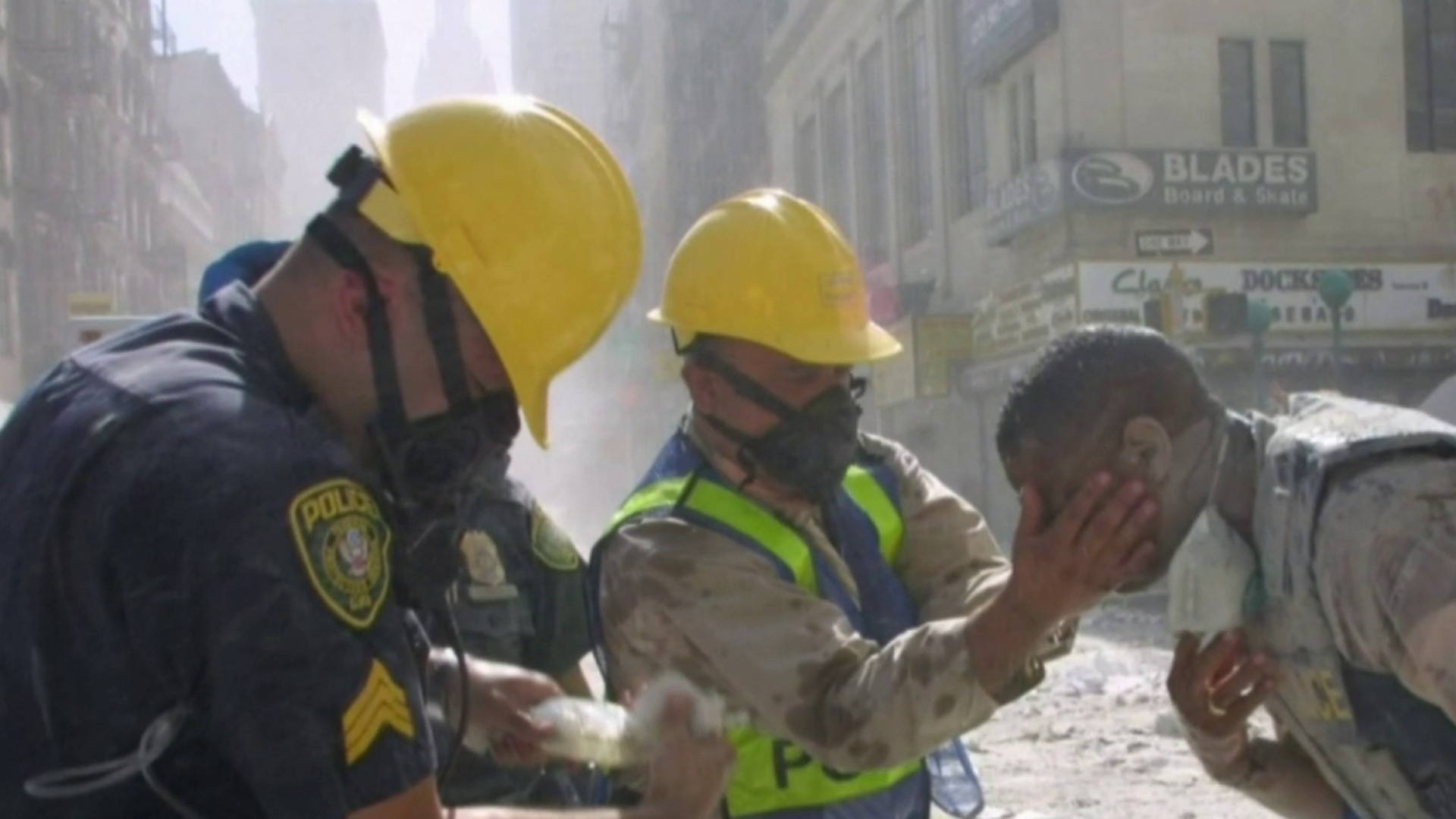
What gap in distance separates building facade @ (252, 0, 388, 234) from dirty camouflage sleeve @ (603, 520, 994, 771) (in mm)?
133448

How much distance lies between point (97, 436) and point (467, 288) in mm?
443

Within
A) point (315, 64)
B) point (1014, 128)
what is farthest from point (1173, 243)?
point (315, 64)

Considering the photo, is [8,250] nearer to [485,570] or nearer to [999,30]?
[999,30]

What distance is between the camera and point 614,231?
205 cm

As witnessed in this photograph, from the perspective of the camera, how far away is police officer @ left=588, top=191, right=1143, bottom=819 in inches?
96.6

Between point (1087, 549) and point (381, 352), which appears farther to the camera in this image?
point (1087, 549)

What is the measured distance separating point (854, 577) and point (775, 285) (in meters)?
0.58

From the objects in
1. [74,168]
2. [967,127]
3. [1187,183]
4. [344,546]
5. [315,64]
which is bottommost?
[344,546]

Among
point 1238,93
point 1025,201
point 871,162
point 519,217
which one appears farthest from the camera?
point 871,162

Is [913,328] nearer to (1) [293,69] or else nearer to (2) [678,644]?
(2) [678,644]

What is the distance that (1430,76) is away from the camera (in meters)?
22.7

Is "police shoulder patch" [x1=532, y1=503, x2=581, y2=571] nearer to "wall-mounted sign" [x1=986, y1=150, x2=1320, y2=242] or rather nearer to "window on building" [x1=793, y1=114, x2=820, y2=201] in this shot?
"wall-mounted sign" [x1=986, y1=150, x2=1320, y2=242]

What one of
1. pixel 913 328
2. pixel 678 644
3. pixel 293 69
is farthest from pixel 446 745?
pixel 293 69

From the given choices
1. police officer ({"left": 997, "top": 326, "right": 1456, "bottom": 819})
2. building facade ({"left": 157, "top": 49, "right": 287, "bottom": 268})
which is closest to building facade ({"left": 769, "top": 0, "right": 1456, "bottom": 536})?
police officer ({"left": 997, "top": 326, "right": 1456, "bottom": 819})
